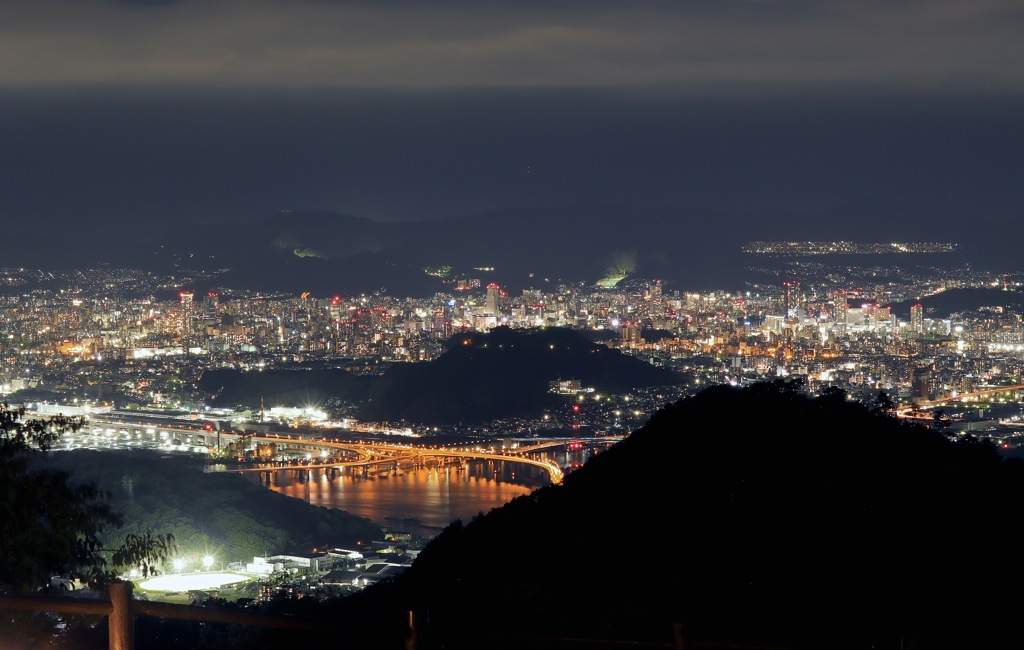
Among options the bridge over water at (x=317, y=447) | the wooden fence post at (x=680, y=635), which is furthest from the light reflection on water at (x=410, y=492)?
the wooden fence post at (x=680, y=635)

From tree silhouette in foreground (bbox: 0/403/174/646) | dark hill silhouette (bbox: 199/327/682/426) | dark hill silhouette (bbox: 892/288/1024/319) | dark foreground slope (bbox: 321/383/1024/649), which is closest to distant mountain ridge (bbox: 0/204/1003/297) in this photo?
dark hill silhouette (bbox: 892/288/1024/319)

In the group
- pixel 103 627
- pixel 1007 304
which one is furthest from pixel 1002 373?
pixel 103 627

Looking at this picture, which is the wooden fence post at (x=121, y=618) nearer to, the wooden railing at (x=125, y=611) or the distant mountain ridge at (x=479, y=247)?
the wooden railing at (x=125, y=611)

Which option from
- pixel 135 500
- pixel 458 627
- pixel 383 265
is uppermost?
pixel 383 265

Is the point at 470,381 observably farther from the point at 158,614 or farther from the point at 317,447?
the point at 158,614

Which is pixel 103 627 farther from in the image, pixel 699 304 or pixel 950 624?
pixel 699 304

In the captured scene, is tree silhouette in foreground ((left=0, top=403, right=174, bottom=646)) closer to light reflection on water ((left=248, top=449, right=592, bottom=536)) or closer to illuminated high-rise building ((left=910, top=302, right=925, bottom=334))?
light reflection on water ((left=248, top=449, right=592, bottom=536))
